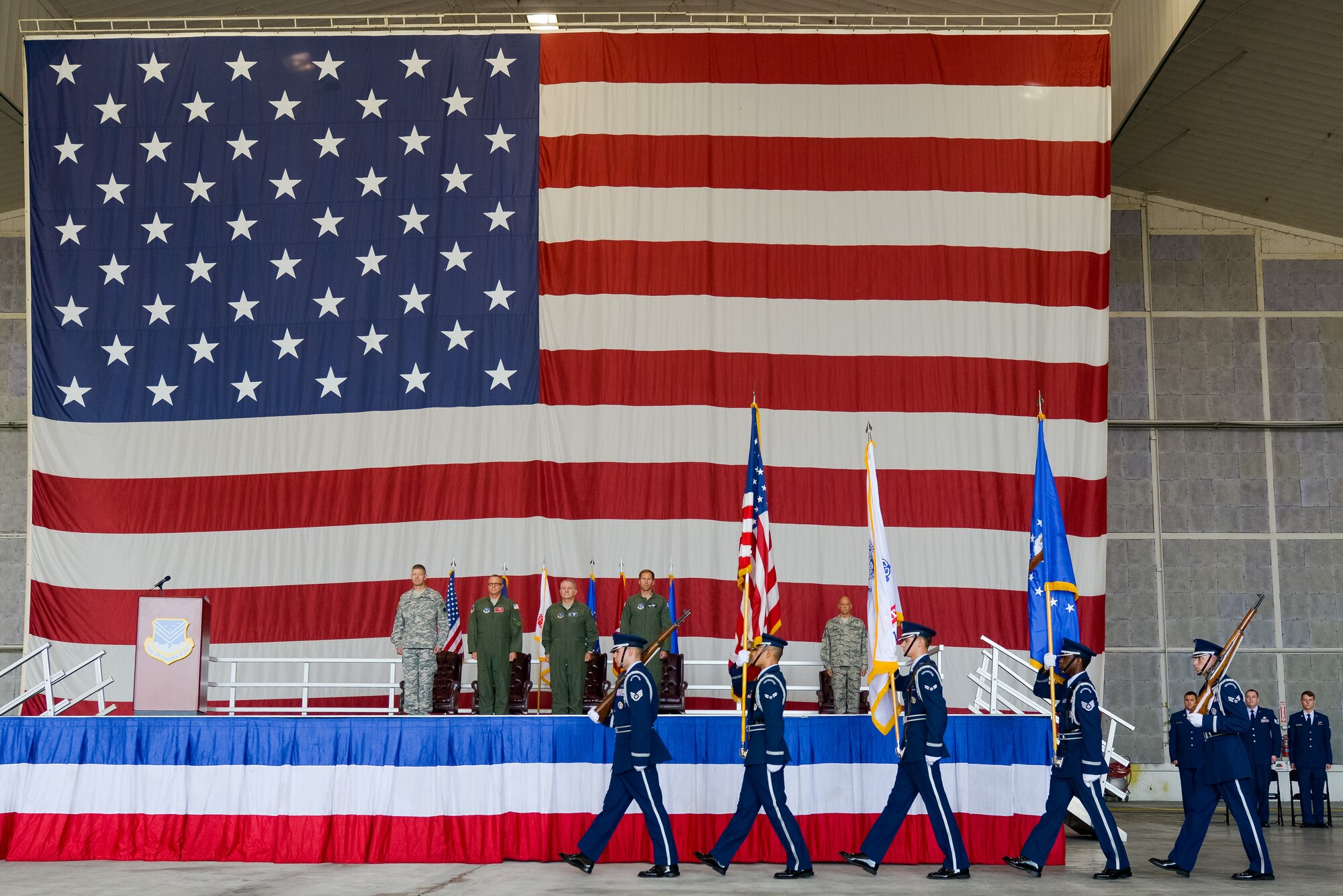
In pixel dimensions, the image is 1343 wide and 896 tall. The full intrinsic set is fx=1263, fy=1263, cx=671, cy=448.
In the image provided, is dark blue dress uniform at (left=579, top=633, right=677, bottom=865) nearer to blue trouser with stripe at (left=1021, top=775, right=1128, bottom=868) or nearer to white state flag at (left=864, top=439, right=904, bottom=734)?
white state flag at (left=864, top=439, right=904, bottom=734)

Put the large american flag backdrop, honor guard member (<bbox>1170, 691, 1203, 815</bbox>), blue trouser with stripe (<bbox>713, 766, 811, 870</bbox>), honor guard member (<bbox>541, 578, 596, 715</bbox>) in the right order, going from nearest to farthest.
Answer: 1. blue trouser with stripe (<bbox>713, 766, 811, 870</bbox>)
2. honor guard member (<bbox>1170, 691, 1203, 815</bbox>)
3. honor guard member (<bbox>541, 578, 596, 715</bbox>)
4. the large american flag backdrop

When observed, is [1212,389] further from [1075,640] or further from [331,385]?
[331,385]

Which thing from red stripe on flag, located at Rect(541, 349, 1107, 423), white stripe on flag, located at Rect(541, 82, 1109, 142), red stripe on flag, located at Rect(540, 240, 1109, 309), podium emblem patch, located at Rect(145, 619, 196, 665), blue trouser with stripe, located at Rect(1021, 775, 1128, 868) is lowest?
blue trouser with stripe, located at Rect(1021, 775, 1128, 868)

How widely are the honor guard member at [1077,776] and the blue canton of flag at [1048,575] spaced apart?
81 centimetres

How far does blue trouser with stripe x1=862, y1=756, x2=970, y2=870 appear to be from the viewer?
827 centimetres

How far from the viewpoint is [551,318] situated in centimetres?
1415

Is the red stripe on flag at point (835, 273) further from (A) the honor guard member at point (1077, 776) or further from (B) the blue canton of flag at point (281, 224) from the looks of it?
(A) the honor guard member at point (1077, 776)

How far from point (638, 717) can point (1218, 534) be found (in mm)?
12578

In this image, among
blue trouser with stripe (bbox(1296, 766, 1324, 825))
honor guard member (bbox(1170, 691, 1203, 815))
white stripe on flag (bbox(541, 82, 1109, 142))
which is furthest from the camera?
white stripe on flag (bbox(541, 82, 1109, 142))

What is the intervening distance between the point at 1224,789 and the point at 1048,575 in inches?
77.3

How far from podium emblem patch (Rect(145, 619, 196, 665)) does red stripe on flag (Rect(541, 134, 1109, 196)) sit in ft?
22.0

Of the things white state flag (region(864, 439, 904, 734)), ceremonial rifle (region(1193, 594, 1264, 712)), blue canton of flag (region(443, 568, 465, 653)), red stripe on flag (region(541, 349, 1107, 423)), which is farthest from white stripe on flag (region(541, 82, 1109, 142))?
ceremonial rifle (region(1193, 594, 1264, 712))

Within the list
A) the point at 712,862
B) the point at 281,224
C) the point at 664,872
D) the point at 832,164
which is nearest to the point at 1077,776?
the point at 712,862

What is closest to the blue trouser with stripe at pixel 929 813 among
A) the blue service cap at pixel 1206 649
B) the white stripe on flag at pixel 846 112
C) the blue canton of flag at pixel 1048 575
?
the blue canton of flag at pixel 1048 575
